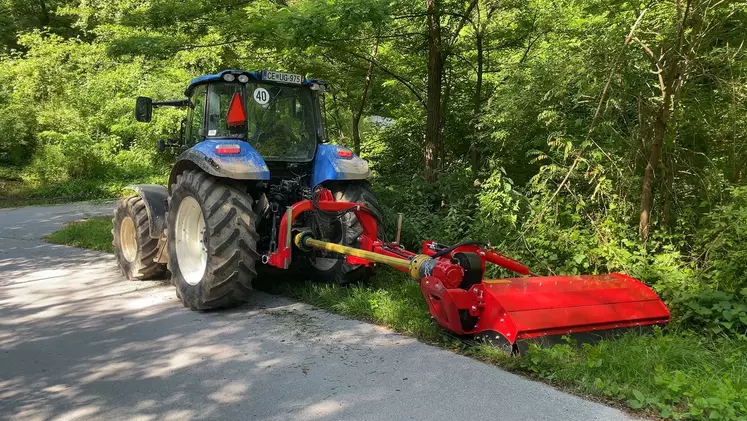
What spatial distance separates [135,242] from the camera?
7434 mm

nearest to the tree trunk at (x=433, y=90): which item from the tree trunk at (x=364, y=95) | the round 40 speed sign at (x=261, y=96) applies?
the tree trunk at (x=364, y=95)

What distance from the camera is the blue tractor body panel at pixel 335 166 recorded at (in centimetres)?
620

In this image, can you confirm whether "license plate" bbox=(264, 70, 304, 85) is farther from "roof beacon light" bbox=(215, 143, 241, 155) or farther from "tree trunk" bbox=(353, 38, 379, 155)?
"tree trunk" bbox=(353, 38, 379, 155)

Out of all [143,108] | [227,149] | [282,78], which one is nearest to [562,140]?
[282,78]

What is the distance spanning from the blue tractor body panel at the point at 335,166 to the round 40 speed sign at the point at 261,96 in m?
0.80

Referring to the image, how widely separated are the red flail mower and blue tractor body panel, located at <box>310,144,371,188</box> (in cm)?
162

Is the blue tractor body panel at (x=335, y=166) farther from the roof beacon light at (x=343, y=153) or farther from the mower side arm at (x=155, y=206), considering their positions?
the mower side arm at (x=155, y=206)

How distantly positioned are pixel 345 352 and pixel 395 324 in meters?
0.70

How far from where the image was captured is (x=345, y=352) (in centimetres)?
439

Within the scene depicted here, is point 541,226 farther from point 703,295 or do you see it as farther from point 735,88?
point 735,88

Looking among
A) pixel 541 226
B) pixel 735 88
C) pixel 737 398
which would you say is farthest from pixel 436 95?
pixel 737 398

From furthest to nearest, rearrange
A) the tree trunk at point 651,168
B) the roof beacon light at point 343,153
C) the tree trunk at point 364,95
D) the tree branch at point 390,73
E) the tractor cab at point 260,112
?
the tree trunk at point 364,95 < the tree branch at point 390,73 < the roof beacon light at point 343,153 < the tractor cab at point 260,112 < the tree trunk at point 651,168

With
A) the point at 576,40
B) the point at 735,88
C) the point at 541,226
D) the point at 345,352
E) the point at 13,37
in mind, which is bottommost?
the point at 345,352

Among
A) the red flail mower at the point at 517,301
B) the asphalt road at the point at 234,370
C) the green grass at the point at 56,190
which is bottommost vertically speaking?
the green grass at the point at 56,190
